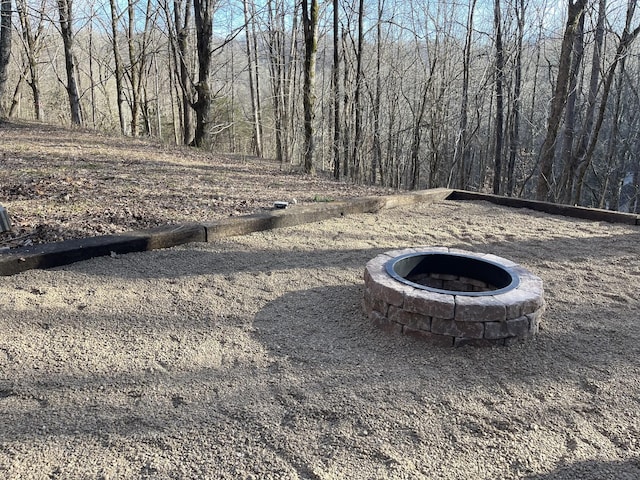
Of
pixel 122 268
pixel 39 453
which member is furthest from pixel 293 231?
pixel 39 453

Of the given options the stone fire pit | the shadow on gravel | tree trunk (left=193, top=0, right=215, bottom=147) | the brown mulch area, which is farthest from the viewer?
tree trunk (left=193, top=0, right=215, bottom=147)

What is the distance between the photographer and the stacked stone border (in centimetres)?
272

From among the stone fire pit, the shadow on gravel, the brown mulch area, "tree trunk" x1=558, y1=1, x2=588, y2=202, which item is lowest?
the shadow on gravel

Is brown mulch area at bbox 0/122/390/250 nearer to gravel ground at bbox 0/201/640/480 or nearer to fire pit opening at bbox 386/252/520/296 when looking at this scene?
gravel ground at bbox 0/201/640/480

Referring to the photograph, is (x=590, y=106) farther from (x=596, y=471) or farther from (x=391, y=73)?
(x=596, y=471)

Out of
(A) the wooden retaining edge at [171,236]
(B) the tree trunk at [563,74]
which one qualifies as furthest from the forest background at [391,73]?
(A) the wooden retaining edge at [171,236]

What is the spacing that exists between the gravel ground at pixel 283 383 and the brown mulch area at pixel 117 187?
760 mm

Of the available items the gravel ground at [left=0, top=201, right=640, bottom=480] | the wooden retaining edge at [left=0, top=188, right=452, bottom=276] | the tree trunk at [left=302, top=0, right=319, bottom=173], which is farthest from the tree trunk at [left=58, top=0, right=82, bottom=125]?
the gravel ground at [left=0, top=201, right=640, bottom=480]

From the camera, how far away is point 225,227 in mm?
3604

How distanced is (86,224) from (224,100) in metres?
18.8

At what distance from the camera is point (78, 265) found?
2820mm

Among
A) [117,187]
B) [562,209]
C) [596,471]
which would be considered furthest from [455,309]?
[117,187]

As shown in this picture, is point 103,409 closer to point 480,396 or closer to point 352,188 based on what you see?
point 480,396

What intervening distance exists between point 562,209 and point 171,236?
4.28 metres
